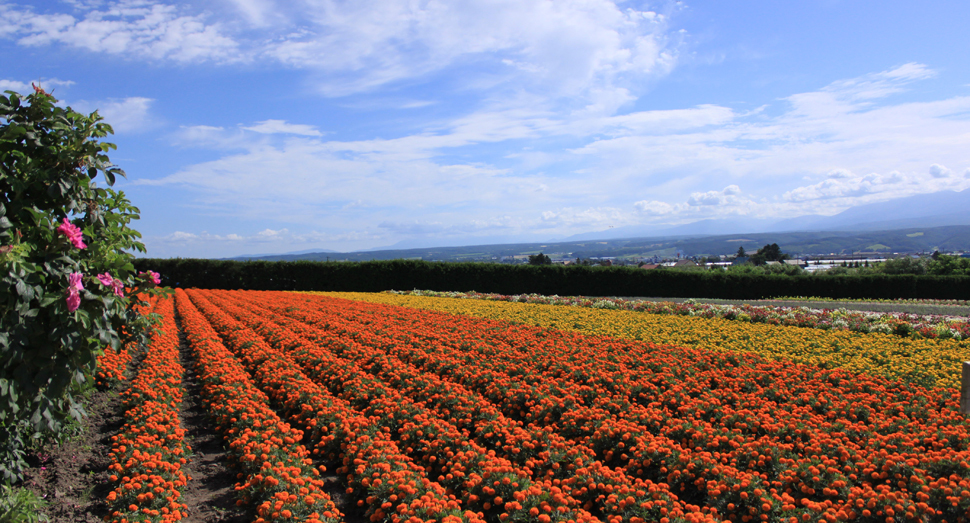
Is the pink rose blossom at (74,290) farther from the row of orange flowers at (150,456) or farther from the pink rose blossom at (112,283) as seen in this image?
the row of orange flowers at (150,456)

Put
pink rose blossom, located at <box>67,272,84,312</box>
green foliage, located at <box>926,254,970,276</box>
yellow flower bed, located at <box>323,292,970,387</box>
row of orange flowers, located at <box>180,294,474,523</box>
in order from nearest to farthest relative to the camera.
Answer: pink rose blossom, located at <box>67,272,84,312</box> < row of orange flowers, located at <box>180,294,474,523</box> < yellow flower bed, located at <box>323,292,970,387</box> < green foliage, located at <box>926,254,970,276</box>

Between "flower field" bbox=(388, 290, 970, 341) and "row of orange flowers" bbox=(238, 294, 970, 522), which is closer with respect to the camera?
"row of orange flowers" bbox=(238, 294, 970, 522)

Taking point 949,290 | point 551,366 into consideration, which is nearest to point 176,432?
point 551,366

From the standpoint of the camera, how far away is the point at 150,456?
4.42 m

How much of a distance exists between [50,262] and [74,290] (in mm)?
395

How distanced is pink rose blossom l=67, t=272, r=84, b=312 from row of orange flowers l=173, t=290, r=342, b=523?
1877mm

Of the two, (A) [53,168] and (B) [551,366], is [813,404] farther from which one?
(A) [53,168]

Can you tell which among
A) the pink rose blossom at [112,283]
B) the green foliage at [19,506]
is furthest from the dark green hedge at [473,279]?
the pink rose blossom at [112,283]

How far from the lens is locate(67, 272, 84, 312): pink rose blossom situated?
2.86m

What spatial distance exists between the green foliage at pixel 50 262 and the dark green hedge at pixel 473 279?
2616cm

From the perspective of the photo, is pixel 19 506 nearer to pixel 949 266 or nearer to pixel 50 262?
pixel 50 262

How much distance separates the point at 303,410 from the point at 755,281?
27628mm

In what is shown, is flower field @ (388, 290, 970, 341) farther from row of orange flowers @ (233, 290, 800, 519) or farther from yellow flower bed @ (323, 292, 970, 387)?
row of orange flowers @ (233, 290, 800, 519)

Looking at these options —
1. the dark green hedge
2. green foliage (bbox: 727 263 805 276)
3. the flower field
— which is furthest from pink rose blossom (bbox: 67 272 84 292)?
green foliage (bbox: 727 263 805 276)
